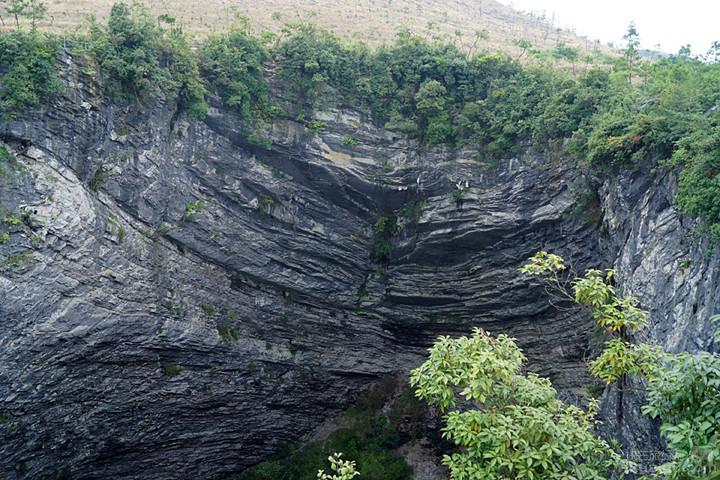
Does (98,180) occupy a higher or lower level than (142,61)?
lower

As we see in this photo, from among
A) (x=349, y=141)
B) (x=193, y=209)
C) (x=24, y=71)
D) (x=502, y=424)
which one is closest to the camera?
(x=502, y=424)

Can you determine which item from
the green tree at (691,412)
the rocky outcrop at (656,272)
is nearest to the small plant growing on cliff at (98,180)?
the rocky outcrop at (656,272)

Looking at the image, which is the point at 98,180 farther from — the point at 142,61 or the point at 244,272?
the point at 244,272

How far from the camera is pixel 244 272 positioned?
1434 centimetres

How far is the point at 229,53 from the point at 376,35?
9.88 m

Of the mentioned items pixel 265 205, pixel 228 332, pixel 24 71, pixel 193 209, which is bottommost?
pixel 228 332

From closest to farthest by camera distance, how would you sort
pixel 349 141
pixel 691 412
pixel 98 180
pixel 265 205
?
1. pixel 691 412
2. pixel 98 180
3. pixel 265 205
4. pixel 349 141

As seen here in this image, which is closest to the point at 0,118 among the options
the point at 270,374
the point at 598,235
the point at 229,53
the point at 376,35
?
the point at 229,53

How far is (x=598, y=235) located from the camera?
486 inches

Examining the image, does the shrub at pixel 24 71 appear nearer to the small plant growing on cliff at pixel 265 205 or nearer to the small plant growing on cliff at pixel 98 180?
the small plant growing on cliff at pixel 98 180

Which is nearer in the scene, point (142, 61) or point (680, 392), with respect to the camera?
point (680, 392)

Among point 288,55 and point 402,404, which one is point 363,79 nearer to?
point 288,55

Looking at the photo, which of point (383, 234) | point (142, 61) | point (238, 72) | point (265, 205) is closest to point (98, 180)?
point (142, 61)

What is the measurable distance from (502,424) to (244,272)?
11.2 m
